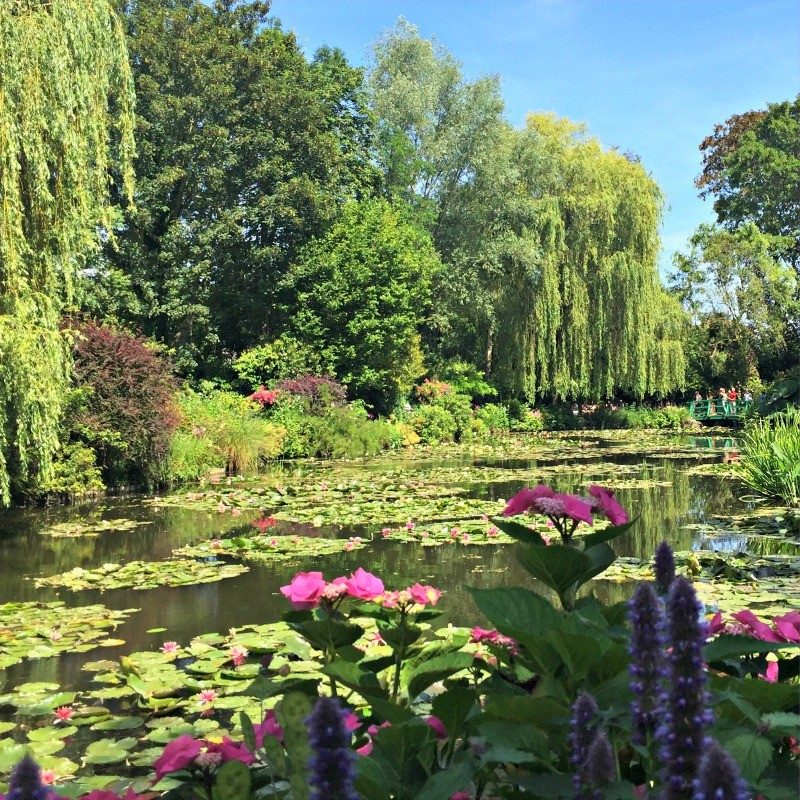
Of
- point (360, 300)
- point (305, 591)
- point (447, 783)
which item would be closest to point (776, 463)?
point (305, 591)

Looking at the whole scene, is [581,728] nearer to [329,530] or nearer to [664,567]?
[664,567]

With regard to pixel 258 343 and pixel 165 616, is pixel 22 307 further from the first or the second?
pixel 258 343

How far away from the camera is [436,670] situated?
5.39 feet

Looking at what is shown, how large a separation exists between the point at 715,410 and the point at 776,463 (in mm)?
19100

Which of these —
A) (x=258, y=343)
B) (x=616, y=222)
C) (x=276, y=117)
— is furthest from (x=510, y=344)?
(x=276, y=117)

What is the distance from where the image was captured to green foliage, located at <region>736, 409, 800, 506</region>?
885 centimetres

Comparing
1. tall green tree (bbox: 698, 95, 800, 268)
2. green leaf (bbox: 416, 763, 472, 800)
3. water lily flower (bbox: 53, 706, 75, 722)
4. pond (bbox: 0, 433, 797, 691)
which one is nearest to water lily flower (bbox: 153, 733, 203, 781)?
green leaf (bbox: 416, 763, 472, 800)

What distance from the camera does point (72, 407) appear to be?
10.4 meters

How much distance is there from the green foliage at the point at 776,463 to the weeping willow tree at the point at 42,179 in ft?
25.3

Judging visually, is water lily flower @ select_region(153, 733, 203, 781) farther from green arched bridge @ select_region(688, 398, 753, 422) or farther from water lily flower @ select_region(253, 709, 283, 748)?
green arched bridge @ select_region(688, 398, 753, 422)

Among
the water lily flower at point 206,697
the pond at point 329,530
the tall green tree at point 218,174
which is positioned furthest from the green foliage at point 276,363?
the water lily flower at point 206,697

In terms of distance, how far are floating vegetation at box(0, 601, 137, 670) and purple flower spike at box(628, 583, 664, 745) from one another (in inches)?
147

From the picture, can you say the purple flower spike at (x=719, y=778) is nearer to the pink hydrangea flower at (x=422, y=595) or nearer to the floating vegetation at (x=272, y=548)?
the pink hydrangea flower at (x=422, y=595)

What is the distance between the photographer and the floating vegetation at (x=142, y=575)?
18.3 feet
